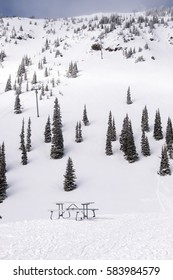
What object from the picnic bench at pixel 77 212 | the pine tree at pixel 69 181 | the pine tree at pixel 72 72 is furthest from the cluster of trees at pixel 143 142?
the pine tree at pixel 72 72

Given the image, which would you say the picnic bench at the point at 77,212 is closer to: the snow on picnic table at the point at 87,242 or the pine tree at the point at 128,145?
the snow on picnic table at the point at 87,242

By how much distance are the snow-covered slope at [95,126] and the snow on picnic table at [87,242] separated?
60cm

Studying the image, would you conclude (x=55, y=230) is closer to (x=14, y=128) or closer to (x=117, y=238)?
(x=117, y=238)

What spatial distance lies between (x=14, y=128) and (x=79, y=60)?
78.6 m

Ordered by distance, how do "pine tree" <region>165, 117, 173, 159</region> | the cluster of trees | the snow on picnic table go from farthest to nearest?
1. "pine tree" <region>165, 117, 173, 159</region>
2. the cluster of trees
3. the snow on picnic table

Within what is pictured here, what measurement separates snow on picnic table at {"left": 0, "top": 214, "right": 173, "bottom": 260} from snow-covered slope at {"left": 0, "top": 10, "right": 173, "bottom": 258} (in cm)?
60

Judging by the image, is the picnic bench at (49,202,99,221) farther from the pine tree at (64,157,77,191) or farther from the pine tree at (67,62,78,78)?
the pine tree at (67,62,78,78)

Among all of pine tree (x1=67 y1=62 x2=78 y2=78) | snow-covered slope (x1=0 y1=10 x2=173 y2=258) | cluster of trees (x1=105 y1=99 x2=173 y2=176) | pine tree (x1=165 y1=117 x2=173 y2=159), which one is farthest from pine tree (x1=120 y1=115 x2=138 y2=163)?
pine tree (x1=67 y1=62 x2=78 y2=78)

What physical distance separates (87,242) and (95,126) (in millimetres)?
74734

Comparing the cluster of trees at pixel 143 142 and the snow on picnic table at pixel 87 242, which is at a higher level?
the snow on picnic table at pixel 87 242

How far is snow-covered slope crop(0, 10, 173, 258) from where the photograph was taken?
5522 centimetres

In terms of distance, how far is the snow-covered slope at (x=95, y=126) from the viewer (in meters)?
55.2

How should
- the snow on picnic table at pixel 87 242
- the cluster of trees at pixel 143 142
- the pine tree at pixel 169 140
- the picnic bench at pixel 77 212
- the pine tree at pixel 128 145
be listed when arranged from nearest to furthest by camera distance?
the snow on picnic table at pixel 87 242, the picnic bench at pixel 77 212, the cluster of trees at pixel 143 142, the pine tree at pixel 128 145, the pine tree at pixel 169 140

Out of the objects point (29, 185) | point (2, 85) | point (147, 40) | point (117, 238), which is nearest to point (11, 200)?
point (29, 185)
